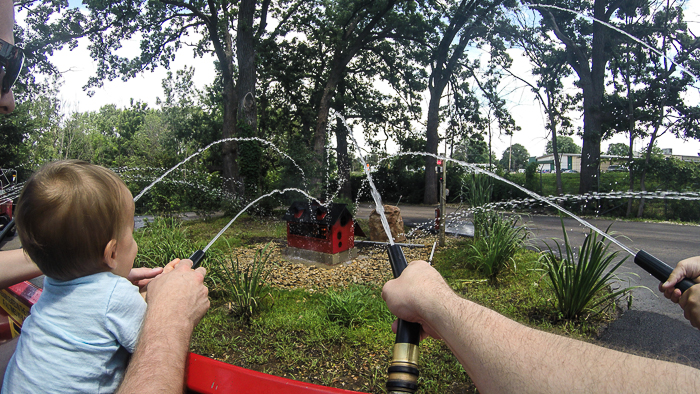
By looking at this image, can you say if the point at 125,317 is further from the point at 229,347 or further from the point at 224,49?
the point at 224,49

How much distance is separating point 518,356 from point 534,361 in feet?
0.10

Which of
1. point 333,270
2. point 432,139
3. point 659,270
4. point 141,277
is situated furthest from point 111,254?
point 432,139

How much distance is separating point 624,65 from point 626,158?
4.12 meters

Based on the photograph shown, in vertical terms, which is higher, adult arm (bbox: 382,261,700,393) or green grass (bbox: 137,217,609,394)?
adult arm (bbox: 382,261,700,393)

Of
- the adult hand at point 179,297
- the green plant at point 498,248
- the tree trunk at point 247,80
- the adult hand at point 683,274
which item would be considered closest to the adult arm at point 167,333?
the adult hand at point 179,297

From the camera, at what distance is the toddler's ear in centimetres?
107

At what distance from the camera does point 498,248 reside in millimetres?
4582

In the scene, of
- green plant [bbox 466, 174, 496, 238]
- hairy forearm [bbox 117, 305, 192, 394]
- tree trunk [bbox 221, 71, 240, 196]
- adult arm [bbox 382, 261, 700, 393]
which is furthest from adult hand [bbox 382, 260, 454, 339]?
tree trunk [bbox 221, 71, 240, 196]

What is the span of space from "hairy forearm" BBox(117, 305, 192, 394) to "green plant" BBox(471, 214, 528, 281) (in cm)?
418

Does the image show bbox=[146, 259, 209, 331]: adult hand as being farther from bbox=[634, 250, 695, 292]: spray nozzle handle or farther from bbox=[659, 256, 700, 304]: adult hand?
bbox=[659, 256, 700, 304]: adult hand

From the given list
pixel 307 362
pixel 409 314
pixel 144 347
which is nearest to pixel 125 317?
pixel 144 347

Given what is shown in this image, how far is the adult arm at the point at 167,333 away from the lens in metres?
0.92

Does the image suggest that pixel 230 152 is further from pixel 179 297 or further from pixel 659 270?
pixel 659 270

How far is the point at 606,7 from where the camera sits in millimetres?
15086
